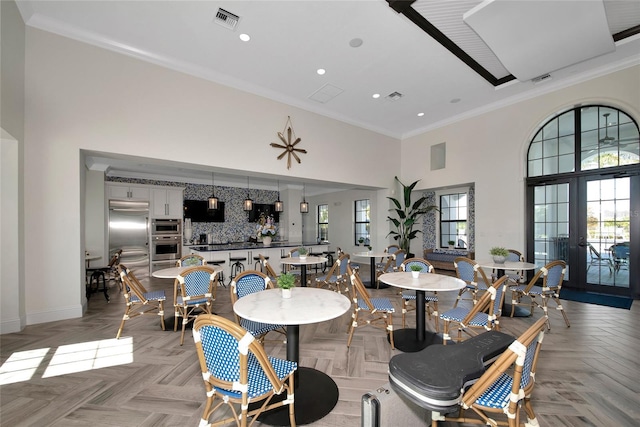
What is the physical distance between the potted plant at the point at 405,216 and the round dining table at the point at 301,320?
5.56m

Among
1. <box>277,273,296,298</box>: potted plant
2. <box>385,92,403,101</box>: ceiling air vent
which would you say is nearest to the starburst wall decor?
<box>385,92,403,101</box>: ceiling air vent

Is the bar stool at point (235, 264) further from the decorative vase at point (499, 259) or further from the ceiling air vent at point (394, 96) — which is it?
the decorative vase at point (499, 259)

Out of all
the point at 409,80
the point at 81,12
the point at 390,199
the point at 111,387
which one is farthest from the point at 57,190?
the point at 390,199

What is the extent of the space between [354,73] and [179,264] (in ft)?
14.7

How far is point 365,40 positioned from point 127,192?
7535mm

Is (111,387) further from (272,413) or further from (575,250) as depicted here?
(575,250)

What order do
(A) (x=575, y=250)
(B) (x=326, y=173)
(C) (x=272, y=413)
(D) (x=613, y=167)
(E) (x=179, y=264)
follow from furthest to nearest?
1. (B) (x=326, y=173)
2. (A) (x=575, y=250)
3. (D) (x=613, y=167)
4. (E) (x=179, y=264)
5. (C) (x=272, y=413)

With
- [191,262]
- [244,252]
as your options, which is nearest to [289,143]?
[244,252]

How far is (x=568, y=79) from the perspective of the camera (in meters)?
5.06

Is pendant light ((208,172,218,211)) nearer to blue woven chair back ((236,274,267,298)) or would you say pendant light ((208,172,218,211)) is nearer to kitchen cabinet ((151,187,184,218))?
kitchen cabinet ((151,187,184,218))

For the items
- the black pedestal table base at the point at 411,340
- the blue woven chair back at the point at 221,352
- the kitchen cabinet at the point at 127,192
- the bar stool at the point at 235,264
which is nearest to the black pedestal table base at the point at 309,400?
the blue woven chair back at the point at 221,352

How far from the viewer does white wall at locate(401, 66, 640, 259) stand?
4.99 meters

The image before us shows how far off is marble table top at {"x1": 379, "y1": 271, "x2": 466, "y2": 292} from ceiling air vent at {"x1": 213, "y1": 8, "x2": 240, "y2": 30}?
3.85 m

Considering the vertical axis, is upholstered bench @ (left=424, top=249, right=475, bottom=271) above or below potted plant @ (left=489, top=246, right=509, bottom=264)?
below
